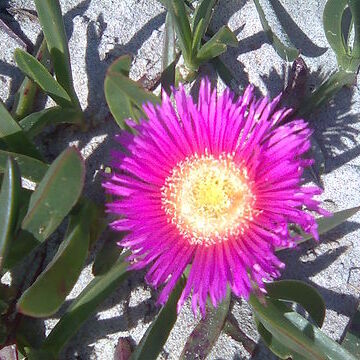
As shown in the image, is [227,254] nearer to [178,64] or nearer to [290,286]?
[290,286]

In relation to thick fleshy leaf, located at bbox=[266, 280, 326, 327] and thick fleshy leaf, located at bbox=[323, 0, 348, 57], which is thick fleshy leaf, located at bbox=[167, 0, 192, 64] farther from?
thick fleshy leaf, located at bbox=[266, 280, 326, 327]

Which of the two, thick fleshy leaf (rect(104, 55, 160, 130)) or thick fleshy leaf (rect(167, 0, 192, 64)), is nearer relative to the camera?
thick fleshy leaf (rect(104, 55, 160, 130))

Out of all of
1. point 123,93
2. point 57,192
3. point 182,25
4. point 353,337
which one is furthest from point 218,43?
point 353,337

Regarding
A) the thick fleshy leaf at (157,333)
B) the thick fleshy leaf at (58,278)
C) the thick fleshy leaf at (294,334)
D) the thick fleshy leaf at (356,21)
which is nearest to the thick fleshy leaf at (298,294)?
the thick fleshy leaf at (294,334)

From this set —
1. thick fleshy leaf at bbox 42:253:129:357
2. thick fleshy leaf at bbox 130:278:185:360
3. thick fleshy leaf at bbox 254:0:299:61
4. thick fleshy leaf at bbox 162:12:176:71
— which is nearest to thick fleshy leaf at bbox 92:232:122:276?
thick fleshy leaf at bbox 42:253:129:357

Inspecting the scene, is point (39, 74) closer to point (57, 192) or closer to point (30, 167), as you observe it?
point (30, 167)

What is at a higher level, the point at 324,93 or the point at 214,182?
the point at 324,93
